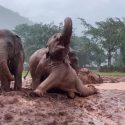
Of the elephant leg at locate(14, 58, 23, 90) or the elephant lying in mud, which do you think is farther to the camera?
the elephant leg at locate(14, 58, 23, 90)

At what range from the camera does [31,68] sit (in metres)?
10.5

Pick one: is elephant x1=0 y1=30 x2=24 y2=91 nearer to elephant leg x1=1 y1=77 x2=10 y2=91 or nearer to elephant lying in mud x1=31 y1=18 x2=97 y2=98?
elephant leg x1=1 y1=77 x2=10 y2=91

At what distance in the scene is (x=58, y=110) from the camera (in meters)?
8.09

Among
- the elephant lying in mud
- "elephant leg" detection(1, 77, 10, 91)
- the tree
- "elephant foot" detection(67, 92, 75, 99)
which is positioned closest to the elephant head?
the elephant lying in mud

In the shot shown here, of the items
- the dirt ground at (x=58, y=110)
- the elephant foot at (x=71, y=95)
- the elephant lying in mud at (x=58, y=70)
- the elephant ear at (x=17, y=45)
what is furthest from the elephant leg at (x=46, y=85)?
the elephant ear at (x=17, y=45)

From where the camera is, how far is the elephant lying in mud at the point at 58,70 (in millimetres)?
8961

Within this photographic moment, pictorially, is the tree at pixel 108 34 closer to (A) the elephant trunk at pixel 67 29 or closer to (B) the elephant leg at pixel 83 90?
(B) the elephant leg at pixel 83 90

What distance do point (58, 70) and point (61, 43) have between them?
0.56 metres

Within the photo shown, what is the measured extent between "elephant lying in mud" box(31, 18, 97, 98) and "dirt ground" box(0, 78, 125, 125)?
196 millimetres

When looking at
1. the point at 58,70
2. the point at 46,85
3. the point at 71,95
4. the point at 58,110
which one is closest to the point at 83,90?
the point at 71,95

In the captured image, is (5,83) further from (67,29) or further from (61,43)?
(67,29)

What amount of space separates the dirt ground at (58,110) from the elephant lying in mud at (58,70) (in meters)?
0.20

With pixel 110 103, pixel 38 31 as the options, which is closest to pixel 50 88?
pixel 110 103

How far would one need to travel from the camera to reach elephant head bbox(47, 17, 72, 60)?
8.57 metres
